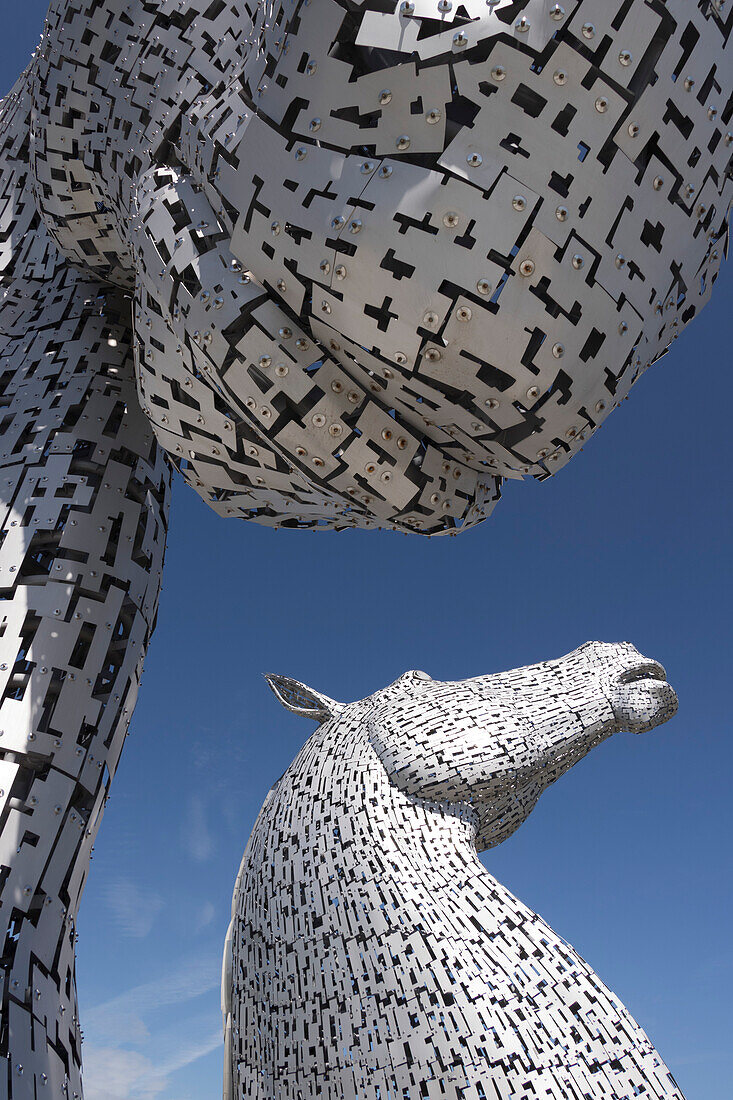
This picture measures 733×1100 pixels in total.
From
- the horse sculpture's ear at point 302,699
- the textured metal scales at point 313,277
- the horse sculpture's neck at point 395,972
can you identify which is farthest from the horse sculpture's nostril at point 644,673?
the textured metal scales at point 313,277

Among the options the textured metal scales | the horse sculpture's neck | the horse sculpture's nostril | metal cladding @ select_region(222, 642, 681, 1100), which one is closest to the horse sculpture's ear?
metal cladding @ select_region(222, 642, 681, 1100)

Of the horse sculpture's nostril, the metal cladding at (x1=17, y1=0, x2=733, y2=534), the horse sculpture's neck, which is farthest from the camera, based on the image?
the horse sculpture's nostril

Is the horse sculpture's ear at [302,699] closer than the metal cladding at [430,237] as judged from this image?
No

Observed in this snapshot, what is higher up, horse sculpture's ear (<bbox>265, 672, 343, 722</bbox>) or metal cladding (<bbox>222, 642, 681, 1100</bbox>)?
horse sculpture's ear (<bbox>265, 672, 343, 722</bbox>)

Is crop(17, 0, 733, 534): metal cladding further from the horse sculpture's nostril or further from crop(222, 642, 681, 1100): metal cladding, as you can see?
the horse sculpture's nostril

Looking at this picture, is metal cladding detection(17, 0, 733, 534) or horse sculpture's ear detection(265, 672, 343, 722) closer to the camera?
metal cladding detection(17, 0, 733, 534)

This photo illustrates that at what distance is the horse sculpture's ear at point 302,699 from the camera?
136 inches

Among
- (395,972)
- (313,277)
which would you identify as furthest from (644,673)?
(313,277)

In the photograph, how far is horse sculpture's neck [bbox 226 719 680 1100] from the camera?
2.02 meters

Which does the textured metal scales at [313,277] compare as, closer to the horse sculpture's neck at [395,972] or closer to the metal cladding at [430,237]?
the metal cladding at [430,237]

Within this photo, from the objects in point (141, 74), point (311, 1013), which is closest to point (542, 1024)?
point (311, 1013)

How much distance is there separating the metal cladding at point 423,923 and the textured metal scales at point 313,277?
1443mm

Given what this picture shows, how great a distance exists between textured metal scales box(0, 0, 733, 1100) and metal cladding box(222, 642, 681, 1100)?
1.44 meters

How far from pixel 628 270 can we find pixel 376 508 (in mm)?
321
